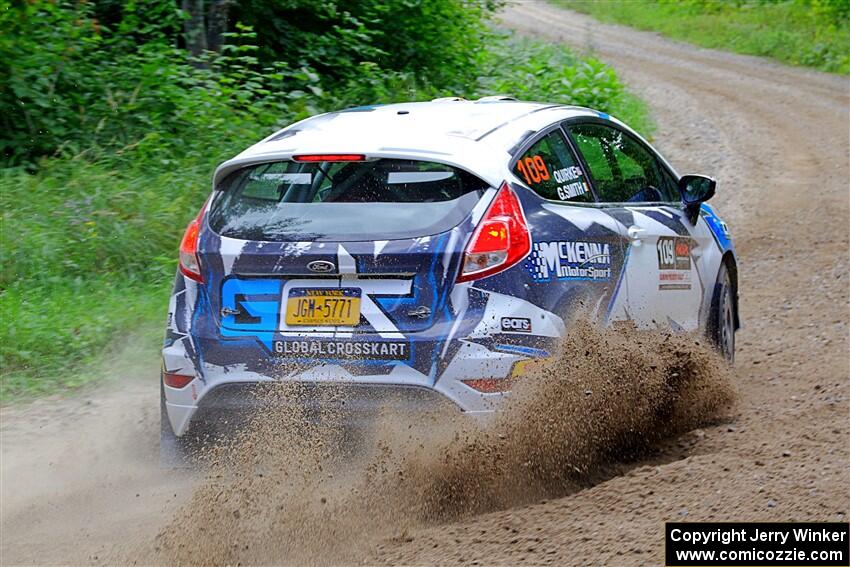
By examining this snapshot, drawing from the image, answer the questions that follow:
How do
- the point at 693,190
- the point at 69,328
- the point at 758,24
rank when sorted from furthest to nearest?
the point at 758,24 → the point at 69,328 → the point at 693,190

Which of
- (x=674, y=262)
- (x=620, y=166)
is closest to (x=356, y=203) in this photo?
(x=620, y=166)

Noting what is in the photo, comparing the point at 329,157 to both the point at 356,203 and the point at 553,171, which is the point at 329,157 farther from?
the point at 553,171

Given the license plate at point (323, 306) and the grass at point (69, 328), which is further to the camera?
the grass at point (69, 328)

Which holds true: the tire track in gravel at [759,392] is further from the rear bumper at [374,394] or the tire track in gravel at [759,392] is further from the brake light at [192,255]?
the brake light at [192,255]

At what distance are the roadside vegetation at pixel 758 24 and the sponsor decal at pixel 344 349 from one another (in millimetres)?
23772

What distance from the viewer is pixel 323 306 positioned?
4.60m

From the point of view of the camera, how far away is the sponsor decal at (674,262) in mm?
5836

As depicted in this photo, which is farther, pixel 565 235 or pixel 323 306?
pixel 565 235

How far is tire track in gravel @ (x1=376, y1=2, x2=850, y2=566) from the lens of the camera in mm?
4113

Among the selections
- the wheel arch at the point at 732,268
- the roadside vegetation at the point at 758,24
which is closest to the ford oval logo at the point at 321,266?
the wheel arch at the point at 732,268

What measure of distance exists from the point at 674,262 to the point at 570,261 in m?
1.28

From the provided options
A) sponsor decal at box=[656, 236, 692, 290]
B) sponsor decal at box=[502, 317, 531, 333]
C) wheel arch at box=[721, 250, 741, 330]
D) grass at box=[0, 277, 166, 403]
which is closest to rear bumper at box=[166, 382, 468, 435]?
sponsor decal at box=[502, 317, 531, 333]

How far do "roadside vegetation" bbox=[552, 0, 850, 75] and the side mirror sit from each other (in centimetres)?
2123

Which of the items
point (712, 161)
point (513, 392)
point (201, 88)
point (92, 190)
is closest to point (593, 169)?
point (513, 392)
